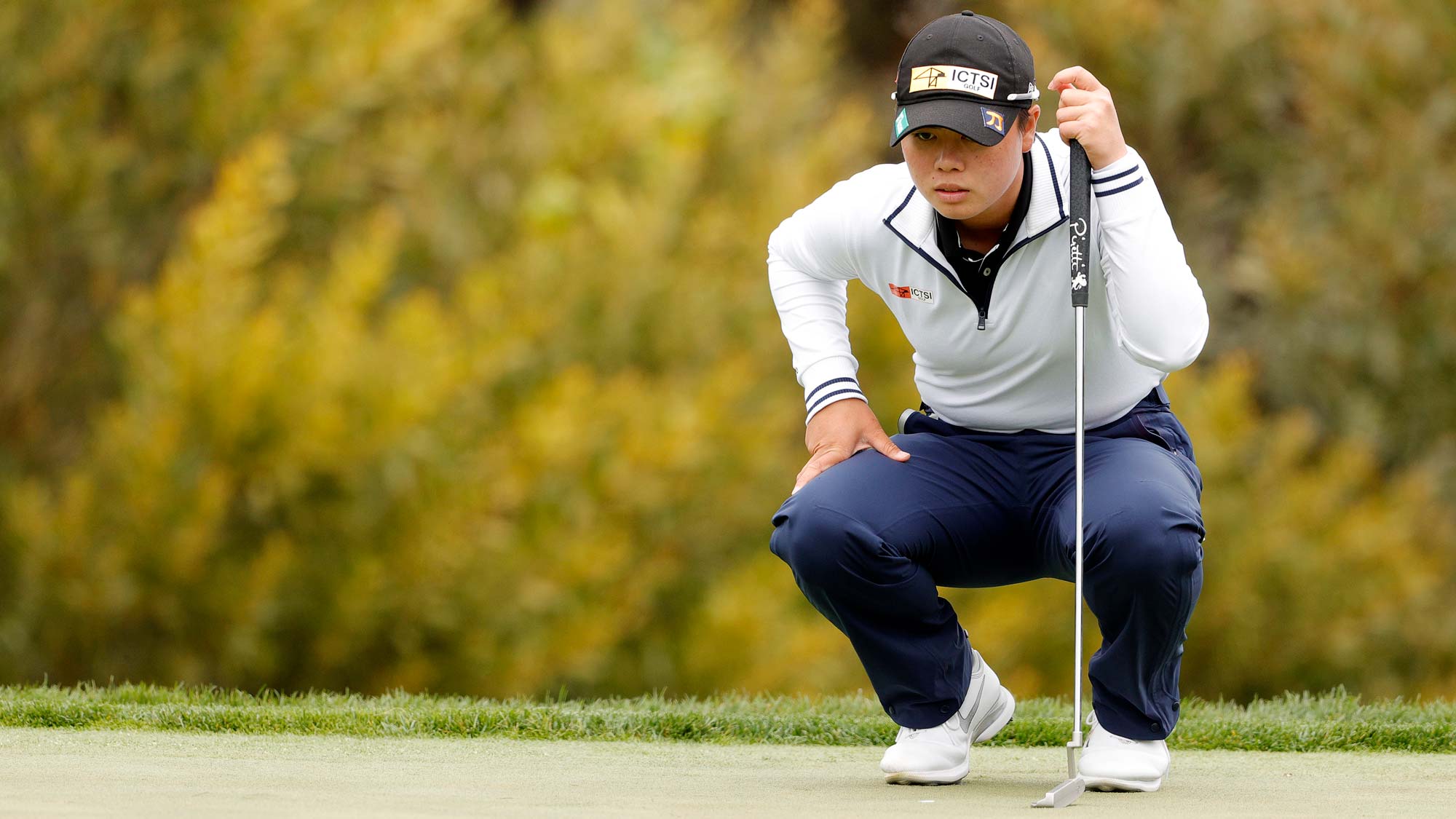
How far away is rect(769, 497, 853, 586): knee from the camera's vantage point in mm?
2854

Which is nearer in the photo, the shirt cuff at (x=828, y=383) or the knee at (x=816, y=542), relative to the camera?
the knee at (x=816, y=542)

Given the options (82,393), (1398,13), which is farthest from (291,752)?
(1398,13)

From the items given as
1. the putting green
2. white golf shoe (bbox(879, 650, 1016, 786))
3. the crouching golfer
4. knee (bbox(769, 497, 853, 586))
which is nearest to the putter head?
the putting green

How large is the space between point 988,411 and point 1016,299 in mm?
248

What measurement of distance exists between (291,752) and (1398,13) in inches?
337

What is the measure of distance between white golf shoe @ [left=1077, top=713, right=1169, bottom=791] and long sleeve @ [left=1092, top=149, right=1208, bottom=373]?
1.91 ft

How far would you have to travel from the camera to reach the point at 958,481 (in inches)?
119

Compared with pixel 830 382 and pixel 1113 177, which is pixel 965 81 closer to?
pixel 1113 177

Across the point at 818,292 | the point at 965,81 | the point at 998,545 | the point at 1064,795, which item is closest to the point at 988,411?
the point at 998,545

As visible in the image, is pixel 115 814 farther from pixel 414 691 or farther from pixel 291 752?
pixel 414 691

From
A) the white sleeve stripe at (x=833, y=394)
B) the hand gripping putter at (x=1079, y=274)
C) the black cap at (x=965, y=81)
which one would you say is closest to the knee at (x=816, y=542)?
the white sleeve stripe at (x=833, y=394)

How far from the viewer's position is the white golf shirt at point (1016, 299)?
2701 millimetres

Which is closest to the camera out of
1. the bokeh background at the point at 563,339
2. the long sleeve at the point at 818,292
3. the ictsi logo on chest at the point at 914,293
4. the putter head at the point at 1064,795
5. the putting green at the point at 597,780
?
the putting green at the point at 597,780

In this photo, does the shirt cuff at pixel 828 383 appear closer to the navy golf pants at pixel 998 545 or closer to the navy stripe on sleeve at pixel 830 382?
the navy stripe on sleeve at pixel 830 382
